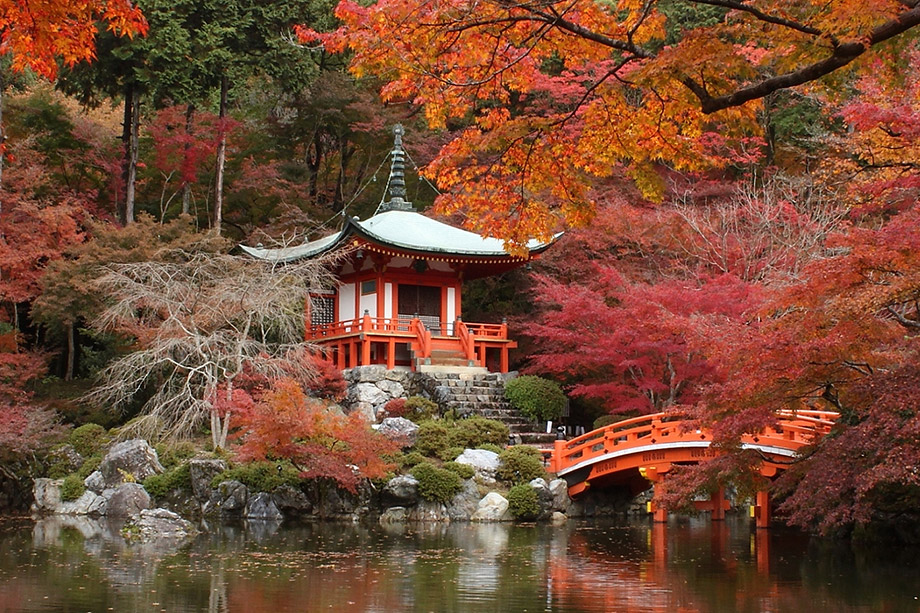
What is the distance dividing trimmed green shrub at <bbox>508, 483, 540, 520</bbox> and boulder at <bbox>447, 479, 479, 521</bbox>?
1.94 feet

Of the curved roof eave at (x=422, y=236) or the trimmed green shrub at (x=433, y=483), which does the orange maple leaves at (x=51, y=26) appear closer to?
the trimmed green shrub at (x=433, y=483)

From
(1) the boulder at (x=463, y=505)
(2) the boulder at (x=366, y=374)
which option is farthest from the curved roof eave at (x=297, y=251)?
(1) the boulder at (x=463, y=505)

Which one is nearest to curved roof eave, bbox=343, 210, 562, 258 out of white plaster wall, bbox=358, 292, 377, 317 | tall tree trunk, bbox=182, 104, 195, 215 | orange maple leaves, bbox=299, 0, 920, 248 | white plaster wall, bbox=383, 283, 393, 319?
white plaster wall, bbox=383, 283, 393, 319

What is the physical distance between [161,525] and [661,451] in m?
7.74

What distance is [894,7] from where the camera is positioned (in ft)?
18.4

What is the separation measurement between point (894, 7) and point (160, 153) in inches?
904

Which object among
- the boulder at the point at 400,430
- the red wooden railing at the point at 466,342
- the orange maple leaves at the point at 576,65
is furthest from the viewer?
the red wooden railing at the point at 466,342

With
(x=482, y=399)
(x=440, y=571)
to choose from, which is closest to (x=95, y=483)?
(x=482, y=399)

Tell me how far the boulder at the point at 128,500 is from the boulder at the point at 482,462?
520cm

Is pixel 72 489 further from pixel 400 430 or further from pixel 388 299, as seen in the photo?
pixel 388 299

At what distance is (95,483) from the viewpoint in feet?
56.9

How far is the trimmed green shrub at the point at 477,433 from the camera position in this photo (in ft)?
61.2

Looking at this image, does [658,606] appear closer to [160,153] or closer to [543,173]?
[543,173]

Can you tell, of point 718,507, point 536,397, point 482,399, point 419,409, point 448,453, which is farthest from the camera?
point 482,399
